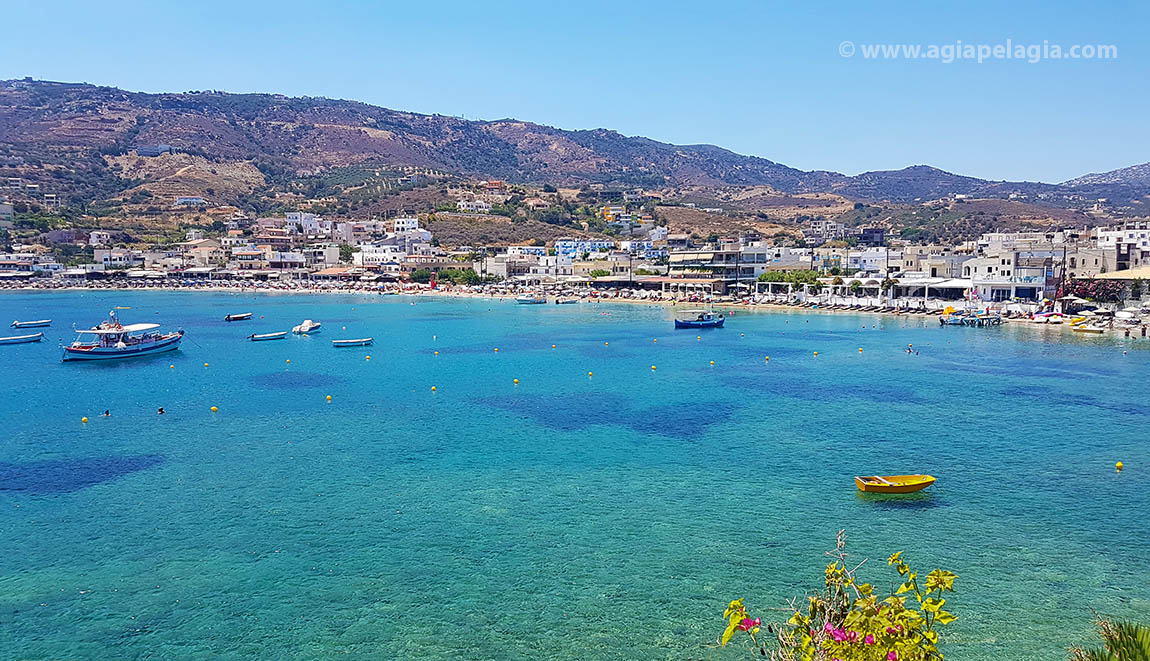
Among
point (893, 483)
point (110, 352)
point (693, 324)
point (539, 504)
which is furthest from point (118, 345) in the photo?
point (893, 483)

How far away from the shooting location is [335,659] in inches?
472

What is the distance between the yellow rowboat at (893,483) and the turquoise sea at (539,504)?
381 mm

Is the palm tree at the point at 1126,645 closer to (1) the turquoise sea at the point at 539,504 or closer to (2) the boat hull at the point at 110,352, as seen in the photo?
(1) the turquoise sea at the point at 539,504

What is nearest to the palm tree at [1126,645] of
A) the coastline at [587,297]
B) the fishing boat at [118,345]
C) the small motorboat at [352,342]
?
the fishing boat at [118,345]

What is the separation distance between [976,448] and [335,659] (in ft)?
64.3

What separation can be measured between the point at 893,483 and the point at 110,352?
41476 millimetres

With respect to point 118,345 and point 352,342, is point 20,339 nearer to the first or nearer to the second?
point 118,345

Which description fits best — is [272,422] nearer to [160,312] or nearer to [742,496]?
[742,496]

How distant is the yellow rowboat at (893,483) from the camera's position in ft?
62.2

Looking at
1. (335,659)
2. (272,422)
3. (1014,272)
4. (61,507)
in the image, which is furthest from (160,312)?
(1014,272)

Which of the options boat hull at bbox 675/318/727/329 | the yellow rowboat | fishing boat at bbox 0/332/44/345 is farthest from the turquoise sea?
boat hull at bbox 675/318/727/329

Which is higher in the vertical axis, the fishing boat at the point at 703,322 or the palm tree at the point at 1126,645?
the palm tree at the point at 1126,645

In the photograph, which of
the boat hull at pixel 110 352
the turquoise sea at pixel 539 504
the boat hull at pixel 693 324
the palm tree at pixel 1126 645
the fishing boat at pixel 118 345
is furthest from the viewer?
the boat hull at pixel 693 324

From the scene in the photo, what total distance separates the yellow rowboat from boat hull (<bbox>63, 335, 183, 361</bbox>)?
4050cm
